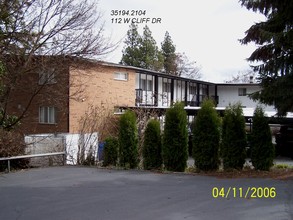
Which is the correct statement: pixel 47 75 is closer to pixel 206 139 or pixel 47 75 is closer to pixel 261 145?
pixel 206 139

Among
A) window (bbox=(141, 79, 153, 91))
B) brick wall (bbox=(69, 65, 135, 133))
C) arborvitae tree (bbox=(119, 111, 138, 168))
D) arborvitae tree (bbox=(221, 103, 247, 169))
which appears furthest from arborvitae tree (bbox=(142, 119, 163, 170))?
window (bbox=(141, 79, 153, 91))

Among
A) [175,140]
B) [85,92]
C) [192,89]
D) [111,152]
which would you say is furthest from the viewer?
[192,89]

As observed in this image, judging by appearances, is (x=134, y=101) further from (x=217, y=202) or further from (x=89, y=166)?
(x=217, y=202)

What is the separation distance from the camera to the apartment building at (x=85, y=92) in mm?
16797

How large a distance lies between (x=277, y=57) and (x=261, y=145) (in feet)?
9.02

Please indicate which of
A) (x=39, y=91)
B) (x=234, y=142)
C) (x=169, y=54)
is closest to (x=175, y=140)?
(x=234, y=142)

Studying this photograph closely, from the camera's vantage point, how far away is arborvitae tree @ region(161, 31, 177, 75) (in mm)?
59097

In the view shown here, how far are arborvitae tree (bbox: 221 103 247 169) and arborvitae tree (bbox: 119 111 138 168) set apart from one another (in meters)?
3.09

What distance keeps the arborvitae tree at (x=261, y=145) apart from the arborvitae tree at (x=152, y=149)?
3.11 metres

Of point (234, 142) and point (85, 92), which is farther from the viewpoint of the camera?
point (85, 92)

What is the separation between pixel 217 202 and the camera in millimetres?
7582

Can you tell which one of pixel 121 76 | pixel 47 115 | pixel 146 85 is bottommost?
pixel 47 115

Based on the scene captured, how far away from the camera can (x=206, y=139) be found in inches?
478
